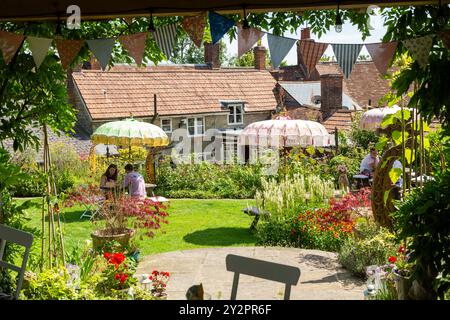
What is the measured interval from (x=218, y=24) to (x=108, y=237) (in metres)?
4.11

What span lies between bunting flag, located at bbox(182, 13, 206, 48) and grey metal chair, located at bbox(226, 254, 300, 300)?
2411 millimetres

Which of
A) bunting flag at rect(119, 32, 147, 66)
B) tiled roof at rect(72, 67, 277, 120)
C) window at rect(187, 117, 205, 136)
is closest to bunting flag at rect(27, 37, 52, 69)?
bunting flag at rect(119, 32, 147, 66)

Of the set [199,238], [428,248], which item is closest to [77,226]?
[199,238]

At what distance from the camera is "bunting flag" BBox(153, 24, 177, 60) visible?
5070 mm

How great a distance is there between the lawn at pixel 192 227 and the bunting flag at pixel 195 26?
14.1 feet

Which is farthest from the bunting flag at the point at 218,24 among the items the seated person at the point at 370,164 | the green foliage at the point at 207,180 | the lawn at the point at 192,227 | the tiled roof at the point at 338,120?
the tiled roof at the point at 338,120

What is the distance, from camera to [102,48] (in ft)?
16.4

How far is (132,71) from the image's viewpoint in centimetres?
2572

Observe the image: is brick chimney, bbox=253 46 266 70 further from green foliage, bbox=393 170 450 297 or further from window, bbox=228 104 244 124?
green foliage, bbox=393 170 450 297

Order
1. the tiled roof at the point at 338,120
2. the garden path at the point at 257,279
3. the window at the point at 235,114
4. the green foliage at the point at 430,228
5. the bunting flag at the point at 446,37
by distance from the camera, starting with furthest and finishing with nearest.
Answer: the window at the point at 235,114 → the tiled roof at the point at 338,120 → the garden path at the point at 257,279 → the bunting flag at the point at 446,37 → the green foliage at the point at 430,228

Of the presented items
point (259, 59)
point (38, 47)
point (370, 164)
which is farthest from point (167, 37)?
point (259, 59)

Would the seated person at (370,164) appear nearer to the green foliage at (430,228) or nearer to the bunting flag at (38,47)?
the green foliage at (430,228)

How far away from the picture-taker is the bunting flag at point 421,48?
4.09 m

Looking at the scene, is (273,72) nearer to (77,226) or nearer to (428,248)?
(77,226)
